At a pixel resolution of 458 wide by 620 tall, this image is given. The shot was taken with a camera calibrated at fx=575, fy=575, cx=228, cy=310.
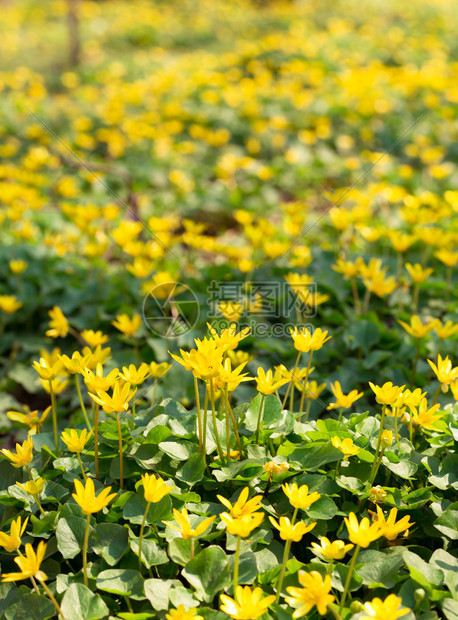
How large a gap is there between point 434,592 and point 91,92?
6596mm

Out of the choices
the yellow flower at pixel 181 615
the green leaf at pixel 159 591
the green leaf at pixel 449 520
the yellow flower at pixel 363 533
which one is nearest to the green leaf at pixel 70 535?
the green leaf at pixel 159 591

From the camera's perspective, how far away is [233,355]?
6.59 feet

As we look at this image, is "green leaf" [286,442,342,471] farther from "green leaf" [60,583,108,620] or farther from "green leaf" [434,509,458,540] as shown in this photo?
"green leaf" [60,583,108,620]

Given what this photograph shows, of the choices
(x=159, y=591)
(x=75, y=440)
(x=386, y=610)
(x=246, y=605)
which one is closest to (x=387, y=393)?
(x=386, y=610)

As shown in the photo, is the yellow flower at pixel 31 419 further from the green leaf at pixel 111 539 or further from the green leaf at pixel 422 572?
the green leaf at pixel 422 572

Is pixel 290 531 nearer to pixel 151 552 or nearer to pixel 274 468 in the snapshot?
pixel 274 468

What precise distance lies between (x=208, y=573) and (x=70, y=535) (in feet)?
1.21

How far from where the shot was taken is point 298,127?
5.44 m

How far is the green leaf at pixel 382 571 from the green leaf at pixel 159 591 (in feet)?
1.45

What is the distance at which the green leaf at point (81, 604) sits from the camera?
1267 mm

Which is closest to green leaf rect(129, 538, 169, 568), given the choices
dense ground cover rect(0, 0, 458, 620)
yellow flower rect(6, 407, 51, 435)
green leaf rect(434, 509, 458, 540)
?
dense ground cover rect(0, 0, 458, 620)

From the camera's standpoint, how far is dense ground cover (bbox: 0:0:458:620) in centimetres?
136

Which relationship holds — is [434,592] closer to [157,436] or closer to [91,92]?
[157,436]

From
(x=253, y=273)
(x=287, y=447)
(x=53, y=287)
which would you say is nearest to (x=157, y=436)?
(x=287, y=447)
